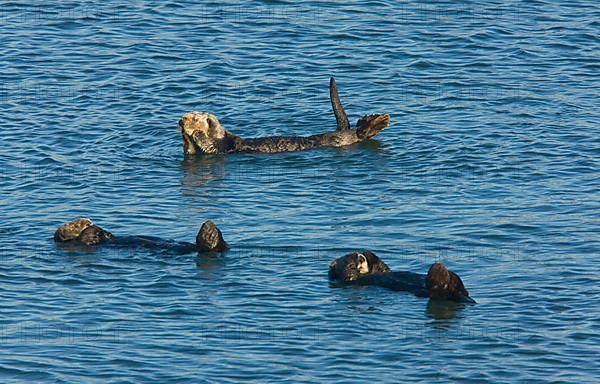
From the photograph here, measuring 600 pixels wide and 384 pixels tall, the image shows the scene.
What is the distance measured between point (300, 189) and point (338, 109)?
177 cm

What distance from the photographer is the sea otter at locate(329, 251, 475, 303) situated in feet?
41.7

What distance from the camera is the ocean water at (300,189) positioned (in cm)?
1212

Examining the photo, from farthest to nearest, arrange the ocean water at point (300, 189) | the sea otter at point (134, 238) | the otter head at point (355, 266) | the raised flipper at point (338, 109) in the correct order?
the raised flipper at point (338, 109) → the sea otter at point (134, 238) → the otter head at point (355, 266) → the ocean water at point (300, 189)

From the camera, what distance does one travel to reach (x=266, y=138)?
18.3 meters

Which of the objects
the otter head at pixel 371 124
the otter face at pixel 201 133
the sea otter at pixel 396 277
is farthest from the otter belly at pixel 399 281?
the otter face at pixel 201 133

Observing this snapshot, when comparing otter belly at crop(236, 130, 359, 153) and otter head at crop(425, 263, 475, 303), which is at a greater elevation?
otter belly at crop(236, 130, 359, 153)

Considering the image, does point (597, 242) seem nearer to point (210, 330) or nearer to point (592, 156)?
point (592, 156)

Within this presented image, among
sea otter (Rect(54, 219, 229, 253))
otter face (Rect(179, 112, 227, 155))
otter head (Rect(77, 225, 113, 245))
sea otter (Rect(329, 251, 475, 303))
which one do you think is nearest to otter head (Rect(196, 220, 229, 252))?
sea otter (Rect(54, 219, 229, 253))

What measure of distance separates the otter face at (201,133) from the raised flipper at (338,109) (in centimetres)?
151

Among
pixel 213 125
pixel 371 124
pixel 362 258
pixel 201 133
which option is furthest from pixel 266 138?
pixel 362 258

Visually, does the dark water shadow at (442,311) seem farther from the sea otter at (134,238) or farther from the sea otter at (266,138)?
the sea otter at (266,138)

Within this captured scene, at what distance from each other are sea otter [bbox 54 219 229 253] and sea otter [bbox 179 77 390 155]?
357 centimetres

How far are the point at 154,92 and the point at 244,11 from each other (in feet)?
14.5

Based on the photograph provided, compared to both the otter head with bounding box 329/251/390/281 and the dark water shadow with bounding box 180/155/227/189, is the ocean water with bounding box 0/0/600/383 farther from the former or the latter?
the otter head with bounding box 329/251/390/281
